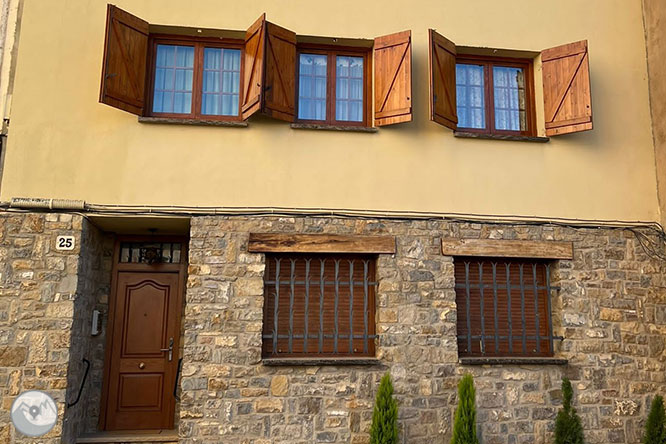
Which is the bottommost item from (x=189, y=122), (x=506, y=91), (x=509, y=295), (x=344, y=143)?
(x=509, y=295)

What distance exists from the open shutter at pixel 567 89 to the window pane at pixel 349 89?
220cm

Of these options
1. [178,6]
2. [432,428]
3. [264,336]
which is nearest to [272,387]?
[264,336]

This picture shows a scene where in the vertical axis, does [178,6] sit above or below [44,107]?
above

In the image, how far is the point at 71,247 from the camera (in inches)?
244

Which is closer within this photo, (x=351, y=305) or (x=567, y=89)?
(x=351, y=305)

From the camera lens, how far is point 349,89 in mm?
7074

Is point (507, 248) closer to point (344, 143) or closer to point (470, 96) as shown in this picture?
point (470, 96)

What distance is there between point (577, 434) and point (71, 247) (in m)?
5.65

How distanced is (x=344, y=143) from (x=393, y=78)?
0.92 metres

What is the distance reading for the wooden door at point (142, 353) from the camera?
6918 mm

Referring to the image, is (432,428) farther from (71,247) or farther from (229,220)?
(71,247)
